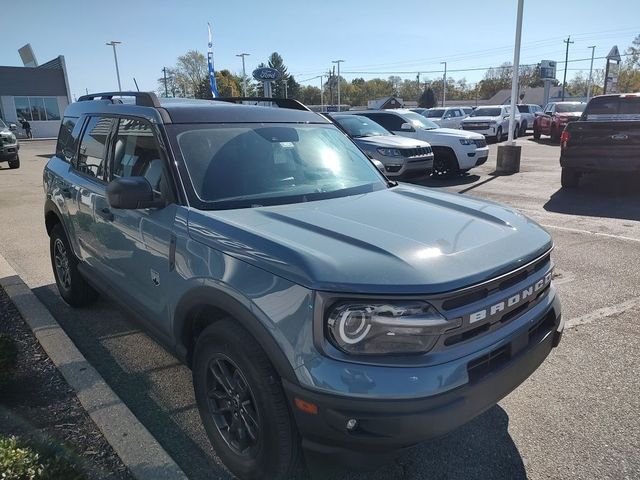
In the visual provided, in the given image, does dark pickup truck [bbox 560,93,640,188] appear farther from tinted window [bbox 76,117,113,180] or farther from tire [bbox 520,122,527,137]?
tire [bbox 520,122,527,137]

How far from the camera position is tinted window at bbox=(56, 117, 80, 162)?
4.42m

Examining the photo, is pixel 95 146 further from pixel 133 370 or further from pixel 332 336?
pixel 332 336

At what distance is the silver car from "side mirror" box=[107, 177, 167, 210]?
26.0ft

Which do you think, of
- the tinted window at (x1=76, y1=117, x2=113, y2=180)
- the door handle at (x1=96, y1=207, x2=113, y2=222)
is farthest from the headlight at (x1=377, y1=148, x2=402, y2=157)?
the door handle at (x1=96, y1=207, x2=113, y2=222)

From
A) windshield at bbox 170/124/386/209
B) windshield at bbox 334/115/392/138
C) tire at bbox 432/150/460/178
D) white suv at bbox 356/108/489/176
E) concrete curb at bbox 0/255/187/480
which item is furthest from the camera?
tire at bbox 432/150/460/178

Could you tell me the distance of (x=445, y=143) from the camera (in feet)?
40.5

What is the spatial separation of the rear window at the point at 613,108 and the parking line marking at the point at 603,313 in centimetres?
719

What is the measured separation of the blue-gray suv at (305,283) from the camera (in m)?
1.91

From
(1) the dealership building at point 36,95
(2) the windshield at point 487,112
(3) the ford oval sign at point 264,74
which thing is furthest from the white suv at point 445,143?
(1) the dealership building at point 36,95

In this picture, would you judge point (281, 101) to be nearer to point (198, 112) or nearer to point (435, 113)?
point (198, 112)

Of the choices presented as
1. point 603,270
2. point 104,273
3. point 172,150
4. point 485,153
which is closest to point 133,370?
point 104,273

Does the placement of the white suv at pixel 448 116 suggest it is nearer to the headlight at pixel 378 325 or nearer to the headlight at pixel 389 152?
the headlight at pixel 389 152

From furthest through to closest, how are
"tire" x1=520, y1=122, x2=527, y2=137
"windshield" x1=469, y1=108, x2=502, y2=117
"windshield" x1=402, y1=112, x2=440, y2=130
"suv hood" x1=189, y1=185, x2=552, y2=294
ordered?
1. "tire" x1=520, y1=122, x2=527, y2=137
2. "windshield" x1=469, y1=108, x2=502, y2=117
3. "windshield" x1=402, y1=112, x2=440, y2=130
4. "suv hood" x1=189, y1=185, x2=552, y2=294

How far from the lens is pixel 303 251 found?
2066 mm
